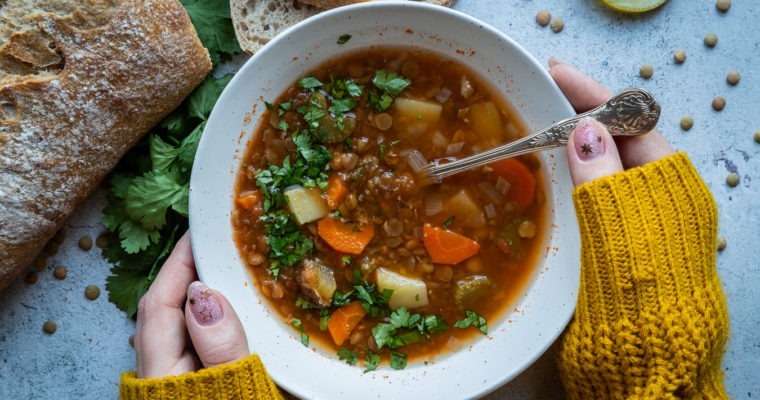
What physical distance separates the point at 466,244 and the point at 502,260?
0.66 ft

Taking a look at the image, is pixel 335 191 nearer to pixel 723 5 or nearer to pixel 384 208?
pixel 384 208

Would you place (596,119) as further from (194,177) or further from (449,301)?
(194,177)

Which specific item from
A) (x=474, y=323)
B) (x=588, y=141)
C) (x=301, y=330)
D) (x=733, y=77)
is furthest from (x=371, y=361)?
(x=733, y=77)

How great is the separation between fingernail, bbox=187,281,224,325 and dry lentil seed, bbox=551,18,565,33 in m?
2.08

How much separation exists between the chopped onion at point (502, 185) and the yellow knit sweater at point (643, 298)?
39 centimetres

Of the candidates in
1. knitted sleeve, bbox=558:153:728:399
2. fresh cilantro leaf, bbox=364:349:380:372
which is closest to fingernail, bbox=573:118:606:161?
knitted sleeve, bbox=558:153:728:399

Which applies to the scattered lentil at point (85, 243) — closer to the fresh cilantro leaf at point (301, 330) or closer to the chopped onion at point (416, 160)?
the fresh cilantro leaf at point (301, 330)

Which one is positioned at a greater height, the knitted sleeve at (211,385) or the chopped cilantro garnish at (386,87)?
the chopped cilantro garnish at (386,87)

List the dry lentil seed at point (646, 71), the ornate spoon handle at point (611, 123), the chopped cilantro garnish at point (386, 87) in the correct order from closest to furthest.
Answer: the ornate spoon handle at point (611, 123) → the chopped cilantro garnish at point (386, 87) → the dry lentil seed at point (646, 71)

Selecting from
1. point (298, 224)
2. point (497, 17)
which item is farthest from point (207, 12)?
point (497, 17)

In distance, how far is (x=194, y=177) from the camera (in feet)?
9.93

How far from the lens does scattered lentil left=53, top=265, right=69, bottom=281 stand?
11.3 ft

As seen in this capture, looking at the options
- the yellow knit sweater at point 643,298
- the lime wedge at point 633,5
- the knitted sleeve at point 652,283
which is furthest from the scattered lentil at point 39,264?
the lime wedge at point 633,5

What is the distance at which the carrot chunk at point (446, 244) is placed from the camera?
3.21 m
